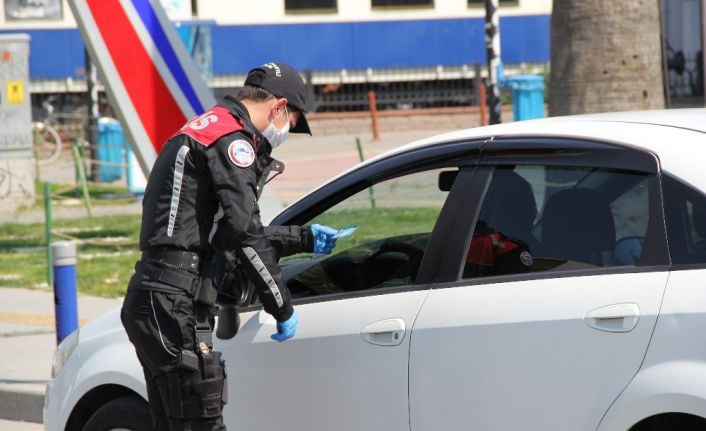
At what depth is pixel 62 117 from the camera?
3250cm

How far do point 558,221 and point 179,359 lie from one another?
1335mm

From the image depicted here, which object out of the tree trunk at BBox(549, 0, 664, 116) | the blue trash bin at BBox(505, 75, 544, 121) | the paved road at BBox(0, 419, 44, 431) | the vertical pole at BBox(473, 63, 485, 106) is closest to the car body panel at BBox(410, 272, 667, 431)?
the paved road at BBox(0, 419, 44, 431)

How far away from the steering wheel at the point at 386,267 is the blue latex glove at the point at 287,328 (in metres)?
0.32

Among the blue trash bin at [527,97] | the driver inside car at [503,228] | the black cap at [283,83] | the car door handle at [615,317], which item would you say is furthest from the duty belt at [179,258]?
the blue trash bin at [527,97]

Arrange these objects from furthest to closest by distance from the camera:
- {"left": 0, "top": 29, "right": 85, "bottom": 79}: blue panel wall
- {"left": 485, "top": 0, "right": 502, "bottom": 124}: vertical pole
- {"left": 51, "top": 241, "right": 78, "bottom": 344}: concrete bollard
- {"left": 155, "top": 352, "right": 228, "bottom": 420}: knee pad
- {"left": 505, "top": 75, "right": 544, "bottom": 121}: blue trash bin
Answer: {"left": 0, "top": 29, "right": 85, "bottom": 79}: blue panel wall → {"left": 505, "top": 75, "right": 544, "bottom": 121}: blue trash bin → {"left": 485, "top": 0, "right": 502, "bottom": 124}: vertical pole → {"left": 51, "top": 241, "right": 78, "bottom": 344}: concrete bollard → {"left": 155, "top": 352, "right": 228, "bottom": 420}: knee pad

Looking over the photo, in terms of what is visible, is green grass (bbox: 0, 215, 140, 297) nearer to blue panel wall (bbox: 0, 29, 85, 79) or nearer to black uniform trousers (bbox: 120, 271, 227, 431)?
black uniform trousers (bbox: 120, 271, 227, 431)

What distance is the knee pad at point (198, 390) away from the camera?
4.33 meters

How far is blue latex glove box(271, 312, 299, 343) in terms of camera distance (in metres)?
4.39

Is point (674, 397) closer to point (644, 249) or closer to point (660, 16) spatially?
point (644, 249)

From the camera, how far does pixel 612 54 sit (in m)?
9.15

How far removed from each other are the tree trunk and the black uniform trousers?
5.36m

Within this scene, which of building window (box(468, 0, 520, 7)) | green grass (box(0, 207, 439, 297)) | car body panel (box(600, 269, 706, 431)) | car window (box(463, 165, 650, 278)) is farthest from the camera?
building window (box(468, 0, 520, 7))

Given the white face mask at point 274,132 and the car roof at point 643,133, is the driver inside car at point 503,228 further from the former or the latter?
the white face mask at point 274,132

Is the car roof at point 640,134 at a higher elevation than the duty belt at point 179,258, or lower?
higher
